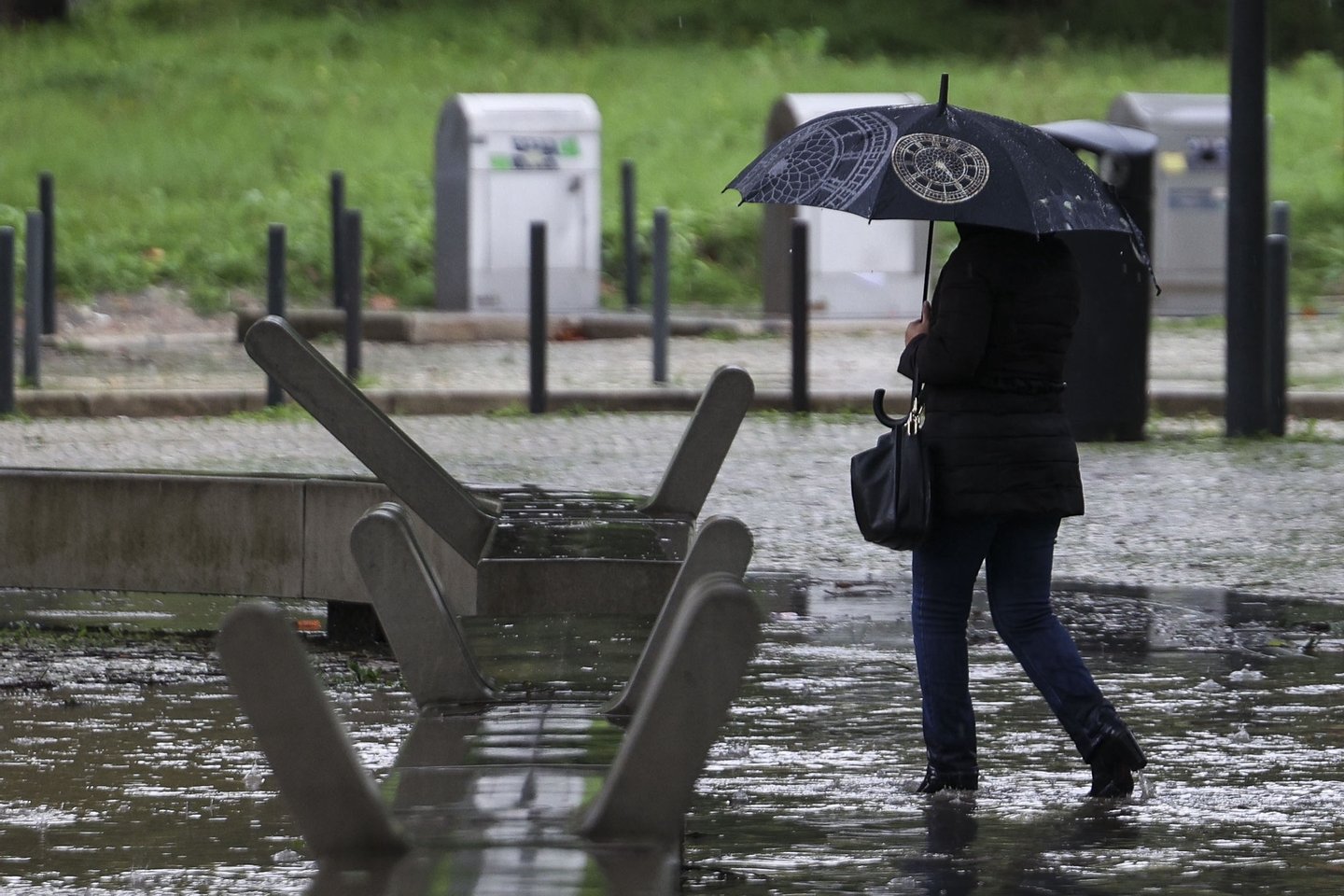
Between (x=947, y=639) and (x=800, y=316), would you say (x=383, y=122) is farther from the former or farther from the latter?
(x=947, y=639)

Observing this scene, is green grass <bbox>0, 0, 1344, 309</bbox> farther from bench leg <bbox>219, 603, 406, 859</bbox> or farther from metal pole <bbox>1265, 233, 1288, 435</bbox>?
bench leg <bbox>219, 603, 406, 859</bbox>

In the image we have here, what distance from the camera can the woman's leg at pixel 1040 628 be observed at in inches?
207

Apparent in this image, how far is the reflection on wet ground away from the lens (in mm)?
4645

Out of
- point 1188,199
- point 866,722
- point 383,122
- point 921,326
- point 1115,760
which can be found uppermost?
point 383,122

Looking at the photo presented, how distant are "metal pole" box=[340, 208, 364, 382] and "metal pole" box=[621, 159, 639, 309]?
5.95m

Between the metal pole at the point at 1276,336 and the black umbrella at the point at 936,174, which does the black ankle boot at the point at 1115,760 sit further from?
the metal pole at the point at 1276,336

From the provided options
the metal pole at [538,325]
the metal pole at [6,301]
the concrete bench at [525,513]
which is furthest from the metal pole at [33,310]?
the concrete bench at [525,513]

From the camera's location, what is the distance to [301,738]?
132 inches

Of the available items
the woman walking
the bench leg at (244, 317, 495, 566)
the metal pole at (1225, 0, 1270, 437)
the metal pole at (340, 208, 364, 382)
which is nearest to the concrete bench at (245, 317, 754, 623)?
the bench leg at (244, 317, 495, 566)

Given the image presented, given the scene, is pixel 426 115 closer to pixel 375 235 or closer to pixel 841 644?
pixel 375 235

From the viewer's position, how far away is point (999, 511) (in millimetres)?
5102

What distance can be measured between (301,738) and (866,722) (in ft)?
9.93

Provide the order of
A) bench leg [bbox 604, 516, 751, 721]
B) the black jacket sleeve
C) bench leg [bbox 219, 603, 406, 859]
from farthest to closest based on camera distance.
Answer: the black jacket sleeve < bench leg [bbox 604, 516, 751, 721] < bench leg [bbox 219, 603, 406, 859]

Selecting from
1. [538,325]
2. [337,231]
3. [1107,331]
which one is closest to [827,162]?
[1107,331]
